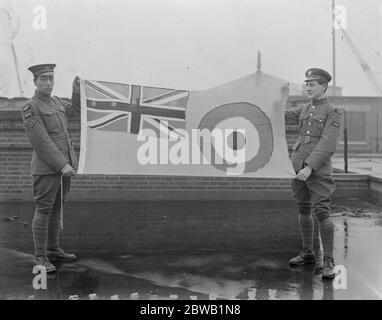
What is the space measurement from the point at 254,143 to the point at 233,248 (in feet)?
3.97

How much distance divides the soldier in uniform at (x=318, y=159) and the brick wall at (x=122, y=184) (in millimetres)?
3467

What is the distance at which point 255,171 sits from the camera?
209 inches

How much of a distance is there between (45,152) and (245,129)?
7.29 ft

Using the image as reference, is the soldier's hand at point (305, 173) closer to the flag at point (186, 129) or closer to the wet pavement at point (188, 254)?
the flag at point (186, 129)

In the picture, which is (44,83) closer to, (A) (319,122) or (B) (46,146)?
(B) (46,146)

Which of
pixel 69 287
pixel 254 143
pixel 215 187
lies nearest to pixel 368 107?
pixel 215 187

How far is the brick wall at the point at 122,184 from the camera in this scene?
8.15m

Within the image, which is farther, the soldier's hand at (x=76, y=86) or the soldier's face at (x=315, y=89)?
the soldier's hand at (x=76, y=86)

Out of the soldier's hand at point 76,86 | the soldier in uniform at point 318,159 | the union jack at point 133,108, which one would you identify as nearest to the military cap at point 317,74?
the soldier in uniform at point 318,159

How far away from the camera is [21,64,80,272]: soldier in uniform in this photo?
4.53 m

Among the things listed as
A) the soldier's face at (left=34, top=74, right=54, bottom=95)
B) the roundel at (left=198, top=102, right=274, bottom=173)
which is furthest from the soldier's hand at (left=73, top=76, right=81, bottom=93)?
the roundel at (left=198, top=102, right=274, bottom=173)

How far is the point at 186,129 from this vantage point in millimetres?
5551

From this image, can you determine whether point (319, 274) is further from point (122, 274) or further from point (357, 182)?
point (357, 182)

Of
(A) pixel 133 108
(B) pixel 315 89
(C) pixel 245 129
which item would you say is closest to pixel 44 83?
(A) pixel 133 108
